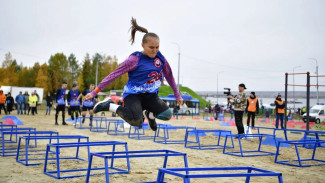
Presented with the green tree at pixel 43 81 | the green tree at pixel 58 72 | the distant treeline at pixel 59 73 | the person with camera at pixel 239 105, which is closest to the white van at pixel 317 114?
the person with camera at pixel 239 105

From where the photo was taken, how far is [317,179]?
679cm

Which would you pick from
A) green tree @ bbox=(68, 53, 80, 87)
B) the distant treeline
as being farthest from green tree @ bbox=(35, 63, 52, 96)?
green tree @ bbox=(68, 53, 80, 87)

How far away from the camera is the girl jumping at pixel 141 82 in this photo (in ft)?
15.8

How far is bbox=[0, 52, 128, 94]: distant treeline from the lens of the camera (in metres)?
77.8

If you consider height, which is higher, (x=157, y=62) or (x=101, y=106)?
(x=157, y=62)

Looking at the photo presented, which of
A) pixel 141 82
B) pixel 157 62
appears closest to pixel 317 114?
pixel 157 62

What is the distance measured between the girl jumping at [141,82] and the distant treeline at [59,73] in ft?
227

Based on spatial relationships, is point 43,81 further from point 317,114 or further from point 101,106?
point 101,106

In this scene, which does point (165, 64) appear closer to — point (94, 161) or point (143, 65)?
point (143, 65)

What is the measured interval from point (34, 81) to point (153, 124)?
287 feet

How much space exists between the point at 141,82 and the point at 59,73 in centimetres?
7831

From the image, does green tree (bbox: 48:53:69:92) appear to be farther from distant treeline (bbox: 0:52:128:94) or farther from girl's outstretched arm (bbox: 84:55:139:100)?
girl's outstretched arm (bbox: 84:55:139:100)

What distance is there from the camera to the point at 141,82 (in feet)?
16.4

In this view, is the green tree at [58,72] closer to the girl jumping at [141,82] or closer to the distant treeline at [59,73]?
the distant treeline at [59,73]
